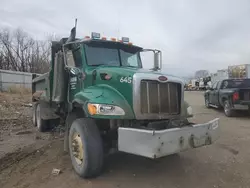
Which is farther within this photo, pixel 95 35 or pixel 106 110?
pixel 95 35

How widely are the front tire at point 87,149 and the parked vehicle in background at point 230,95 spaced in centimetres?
764

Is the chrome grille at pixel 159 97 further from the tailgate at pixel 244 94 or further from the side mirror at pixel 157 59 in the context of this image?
the tailgate at pixel 244 94

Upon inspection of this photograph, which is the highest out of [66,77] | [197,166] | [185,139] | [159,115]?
[66,77]

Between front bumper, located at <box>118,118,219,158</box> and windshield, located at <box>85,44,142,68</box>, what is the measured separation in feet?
6.52

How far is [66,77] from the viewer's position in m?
5.21

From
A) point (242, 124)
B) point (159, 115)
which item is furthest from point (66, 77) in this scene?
point (242, 124)

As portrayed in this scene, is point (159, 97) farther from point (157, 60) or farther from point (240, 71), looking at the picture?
point (240, 71)

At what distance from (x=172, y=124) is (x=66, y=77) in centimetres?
270

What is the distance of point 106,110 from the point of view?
3.46 metres

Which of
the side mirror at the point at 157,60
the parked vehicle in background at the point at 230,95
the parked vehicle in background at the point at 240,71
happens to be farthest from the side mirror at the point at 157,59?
the parked vehicle in background at the point at 240,71

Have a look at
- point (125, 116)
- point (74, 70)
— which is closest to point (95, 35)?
point (74, 70)

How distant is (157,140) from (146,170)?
127cm

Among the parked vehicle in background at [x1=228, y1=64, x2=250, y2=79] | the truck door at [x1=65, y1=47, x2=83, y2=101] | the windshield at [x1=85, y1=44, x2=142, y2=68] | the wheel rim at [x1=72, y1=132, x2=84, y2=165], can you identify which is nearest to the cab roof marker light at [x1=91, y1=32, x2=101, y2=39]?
the windshield at [x1=85, y1=44, x2=142, y2=68]

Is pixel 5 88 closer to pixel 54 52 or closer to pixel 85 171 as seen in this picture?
pixel 54 52
